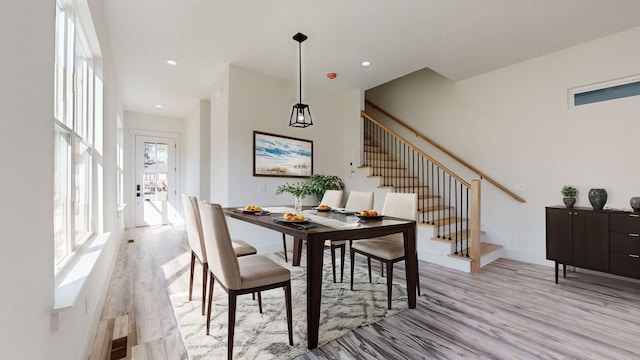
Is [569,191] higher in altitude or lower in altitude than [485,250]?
higher

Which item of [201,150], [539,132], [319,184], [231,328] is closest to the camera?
[231,328]

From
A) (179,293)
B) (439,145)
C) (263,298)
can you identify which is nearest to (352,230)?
(263,298)

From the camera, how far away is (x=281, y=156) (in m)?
4.64

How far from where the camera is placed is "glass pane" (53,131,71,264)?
1566 millimetres

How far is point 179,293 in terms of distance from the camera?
2.70 m

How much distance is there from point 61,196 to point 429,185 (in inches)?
206

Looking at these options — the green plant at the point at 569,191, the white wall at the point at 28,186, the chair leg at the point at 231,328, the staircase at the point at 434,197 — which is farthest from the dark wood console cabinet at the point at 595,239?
the white wall at the point at 28,186

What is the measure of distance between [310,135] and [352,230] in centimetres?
329

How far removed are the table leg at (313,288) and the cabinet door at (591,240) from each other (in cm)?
312

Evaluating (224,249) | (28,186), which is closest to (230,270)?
(224,249)

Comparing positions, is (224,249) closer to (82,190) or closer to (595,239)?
(82,190)

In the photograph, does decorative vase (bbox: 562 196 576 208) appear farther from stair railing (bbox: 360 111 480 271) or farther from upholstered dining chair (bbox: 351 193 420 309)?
upholstered dining chair (bbox: 351 193 420 309)

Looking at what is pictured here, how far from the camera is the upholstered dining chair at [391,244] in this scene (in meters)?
2.44

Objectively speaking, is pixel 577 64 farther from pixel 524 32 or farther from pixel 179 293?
pixel 179 293
